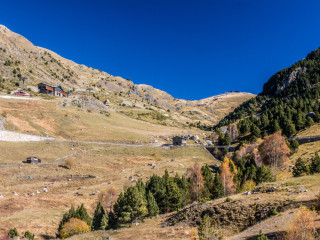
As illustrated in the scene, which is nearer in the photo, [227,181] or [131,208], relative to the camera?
[131,208]

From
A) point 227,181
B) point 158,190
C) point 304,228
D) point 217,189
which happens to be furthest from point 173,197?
point 304,228

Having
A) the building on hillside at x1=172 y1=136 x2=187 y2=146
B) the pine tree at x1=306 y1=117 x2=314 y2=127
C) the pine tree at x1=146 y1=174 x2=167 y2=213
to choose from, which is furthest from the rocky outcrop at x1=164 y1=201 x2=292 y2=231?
the pine tree at x1=306 y1=117 x2=314 y2=127

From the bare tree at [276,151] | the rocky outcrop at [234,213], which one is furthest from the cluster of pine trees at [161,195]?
the bare tree at [276,151]

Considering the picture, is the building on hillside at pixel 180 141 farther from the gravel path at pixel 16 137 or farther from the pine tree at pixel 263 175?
the gravel path at pixel 16 137

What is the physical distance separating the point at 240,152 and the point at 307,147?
82.8ft

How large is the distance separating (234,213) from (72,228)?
107 feet

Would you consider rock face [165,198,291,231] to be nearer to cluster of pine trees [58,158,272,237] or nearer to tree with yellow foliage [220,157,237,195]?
cluster of pine trees [58,158,272,237]

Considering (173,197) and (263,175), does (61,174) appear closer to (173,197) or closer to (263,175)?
(173,197)

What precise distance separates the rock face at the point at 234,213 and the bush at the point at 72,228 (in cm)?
1927

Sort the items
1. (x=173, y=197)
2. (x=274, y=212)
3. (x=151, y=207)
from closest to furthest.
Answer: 1. (x=274, y=212)
2. (x=151, y=207)
3. (x=173, y=197)

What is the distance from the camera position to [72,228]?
149 feet

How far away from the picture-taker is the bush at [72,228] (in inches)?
1770

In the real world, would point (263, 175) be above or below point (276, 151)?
below

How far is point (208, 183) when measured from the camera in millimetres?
68375
